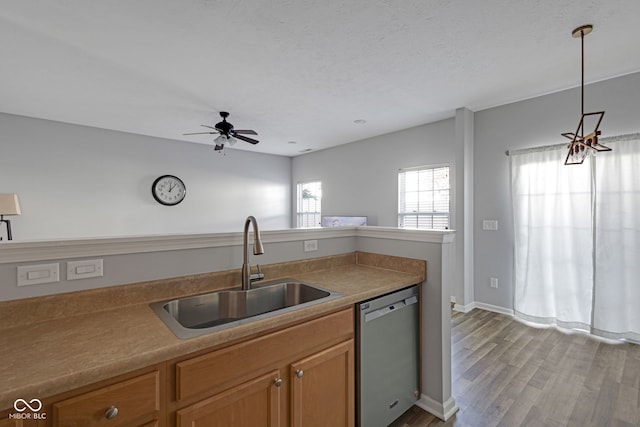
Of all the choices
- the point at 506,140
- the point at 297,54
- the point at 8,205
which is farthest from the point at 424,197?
the point at 8,205

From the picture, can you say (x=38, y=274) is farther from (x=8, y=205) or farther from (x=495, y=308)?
(x=495, y=308)

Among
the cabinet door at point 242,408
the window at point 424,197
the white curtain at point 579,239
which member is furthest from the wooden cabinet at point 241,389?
the window at point 424,197

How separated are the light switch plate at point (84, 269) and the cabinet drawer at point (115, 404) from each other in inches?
24.6

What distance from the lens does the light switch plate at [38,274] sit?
1150 mm

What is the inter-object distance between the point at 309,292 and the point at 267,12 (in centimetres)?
193

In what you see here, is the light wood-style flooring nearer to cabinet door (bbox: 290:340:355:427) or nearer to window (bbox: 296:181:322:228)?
cabinet door (bbox: 290:340:355:427)

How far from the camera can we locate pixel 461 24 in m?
2.12

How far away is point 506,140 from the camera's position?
12.1 feet

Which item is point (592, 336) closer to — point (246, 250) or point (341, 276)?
point (341, 276)

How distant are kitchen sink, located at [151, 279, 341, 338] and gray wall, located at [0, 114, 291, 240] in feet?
9.20

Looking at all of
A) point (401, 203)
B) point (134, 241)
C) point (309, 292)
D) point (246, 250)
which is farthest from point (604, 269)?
point (134, 241)

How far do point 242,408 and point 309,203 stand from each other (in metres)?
5.92

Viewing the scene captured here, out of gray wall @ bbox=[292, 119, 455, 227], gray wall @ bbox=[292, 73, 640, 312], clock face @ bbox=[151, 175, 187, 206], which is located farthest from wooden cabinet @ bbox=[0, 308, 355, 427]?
clock face @ bbox=[151, 175, 187, 206]

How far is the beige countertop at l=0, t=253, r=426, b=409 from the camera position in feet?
2.58
